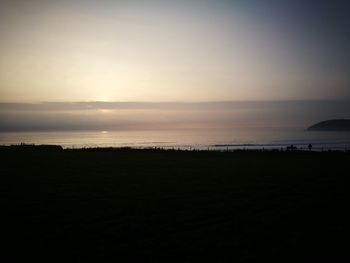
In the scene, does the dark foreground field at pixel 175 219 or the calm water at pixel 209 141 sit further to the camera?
the calm water at pixel 209 141

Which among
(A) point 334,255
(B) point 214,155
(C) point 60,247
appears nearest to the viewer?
(A) point 334,255

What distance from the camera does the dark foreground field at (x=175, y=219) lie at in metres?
6.56

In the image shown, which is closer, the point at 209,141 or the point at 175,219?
the point at 175,219

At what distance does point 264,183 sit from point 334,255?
8.39 metres

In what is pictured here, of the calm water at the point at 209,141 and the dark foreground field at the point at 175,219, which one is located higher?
the calm water at the point at 209,141

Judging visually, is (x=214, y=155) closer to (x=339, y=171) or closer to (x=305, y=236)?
(x=339, y=171)

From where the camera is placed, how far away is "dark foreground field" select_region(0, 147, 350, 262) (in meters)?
6.56

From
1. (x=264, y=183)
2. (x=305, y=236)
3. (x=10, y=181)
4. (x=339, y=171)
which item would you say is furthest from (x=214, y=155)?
(x=305, y=236)

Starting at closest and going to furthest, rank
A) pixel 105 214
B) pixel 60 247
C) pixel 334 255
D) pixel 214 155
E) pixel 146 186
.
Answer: pixel 334 255 < pixel 60 247 < pixel 105 214 < pixel 146 186 < pixel 214 155

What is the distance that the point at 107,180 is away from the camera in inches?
619

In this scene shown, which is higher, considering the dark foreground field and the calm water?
the calm water

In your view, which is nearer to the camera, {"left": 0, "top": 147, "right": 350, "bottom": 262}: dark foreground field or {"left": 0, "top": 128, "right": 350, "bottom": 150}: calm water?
{"left": 0, "top": 147, "right": 350, "bottom": 262}: dark foreground field

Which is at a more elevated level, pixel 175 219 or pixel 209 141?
pixel 209 141

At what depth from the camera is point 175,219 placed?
8.81 m
